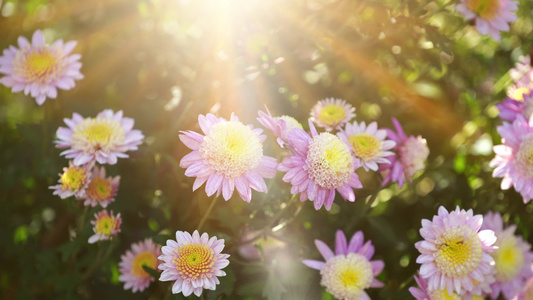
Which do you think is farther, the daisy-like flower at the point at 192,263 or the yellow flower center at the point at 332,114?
the yellow flower center at the point at 332,114

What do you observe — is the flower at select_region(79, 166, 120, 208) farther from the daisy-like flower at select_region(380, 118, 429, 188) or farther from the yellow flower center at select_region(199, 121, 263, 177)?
the daisy-like flower at select_region(380, 118, 429, 188)

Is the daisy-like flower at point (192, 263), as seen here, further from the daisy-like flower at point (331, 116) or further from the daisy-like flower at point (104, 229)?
the daisy-like flower at point (331, 116)

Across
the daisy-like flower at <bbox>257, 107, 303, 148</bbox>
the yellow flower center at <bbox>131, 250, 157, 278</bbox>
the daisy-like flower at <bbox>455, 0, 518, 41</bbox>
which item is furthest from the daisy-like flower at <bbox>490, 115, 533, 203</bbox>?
the yellow flower center at <bbox>131, 250, 157, 278</bbox>

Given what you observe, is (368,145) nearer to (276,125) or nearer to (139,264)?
(276,125)

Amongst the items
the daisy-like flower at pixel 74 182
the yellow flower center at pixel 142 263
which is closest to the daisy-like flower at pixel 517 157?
the yellow flower center at pixel 142 263

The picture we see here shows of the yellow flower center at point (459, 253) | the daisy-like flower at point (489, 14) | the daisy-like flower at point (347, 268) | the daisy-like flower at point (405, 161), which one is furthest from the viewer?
the daisy-like flower at point (489, 14)

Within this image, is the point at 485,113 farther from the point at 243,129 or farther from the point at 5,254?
the point at 5,254
